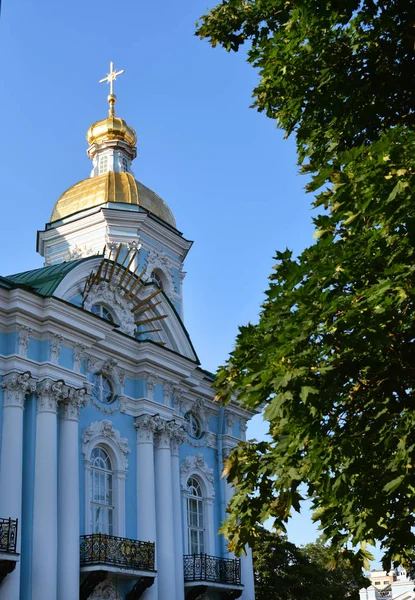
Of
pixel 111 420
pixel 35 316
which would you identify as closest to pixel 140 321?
pixel 111 420

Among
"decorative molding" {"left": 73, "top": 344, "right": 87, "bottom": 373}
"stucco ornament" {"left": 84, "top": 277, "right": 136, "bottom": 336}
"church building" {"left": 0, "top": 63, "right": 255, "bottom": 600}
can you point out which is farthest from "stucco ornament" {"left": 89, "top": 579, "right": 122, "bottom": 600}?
"stucco ornament" {"left": 84, "top": 277, "right": 136, "bottom": 336}

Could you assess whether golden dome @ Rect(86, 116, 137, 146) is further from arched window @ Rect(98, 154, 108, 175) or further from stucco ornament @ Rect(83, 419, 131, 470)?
stucco ornament @ Rect(83, 419, 131, 470)

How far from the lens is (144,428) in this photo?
17.7 meters

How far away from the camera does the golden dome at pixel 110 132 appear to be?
2427 cm

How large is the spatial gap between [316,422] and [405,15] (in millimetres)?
4132

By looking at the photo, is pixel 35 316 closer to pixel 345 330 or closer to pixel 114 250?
pixel 114 250

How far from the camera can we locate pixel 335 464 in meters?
7.06

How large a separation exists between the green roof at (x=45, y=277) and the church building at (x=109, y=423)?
0.17 feet

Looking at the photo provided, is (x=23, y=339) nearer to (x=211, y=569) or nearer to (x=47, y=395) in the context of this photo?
(x=47, y=395)

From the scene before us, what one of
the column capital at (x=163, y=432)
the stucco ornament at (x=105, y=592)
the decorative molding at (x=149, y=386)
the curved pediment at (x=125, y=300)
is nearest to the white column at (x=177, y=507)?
the column capital at (x=163, y=432)

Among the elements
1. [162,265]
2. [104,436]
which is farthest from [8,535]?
[162,265]

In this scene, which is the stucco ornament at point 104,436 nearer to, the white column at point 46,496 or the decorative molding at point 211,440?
the white column at point 46,496

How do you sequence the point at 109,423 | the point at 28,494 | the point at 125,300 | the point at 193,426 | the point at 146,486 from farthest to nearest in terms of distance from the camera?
the point at 193,426, the point at 125,300, the point at 146,486, the point at 109,423, the point at 28,494

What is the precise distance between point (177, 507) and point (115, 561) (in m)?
2.84
